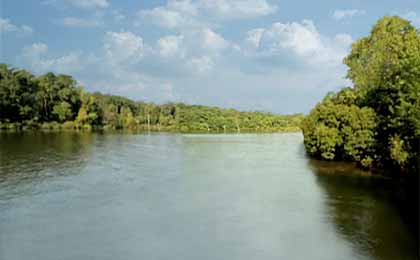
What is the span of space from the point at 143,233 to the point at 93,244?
1.76 metres

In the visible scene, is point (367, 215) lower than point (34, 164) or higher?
lower

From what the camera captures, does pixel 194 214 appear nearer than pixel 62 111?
Yes

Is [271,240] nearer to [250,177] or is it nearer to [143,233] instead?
[143,233]

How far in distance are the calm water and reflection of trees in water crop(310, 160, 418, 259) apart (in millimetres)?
39

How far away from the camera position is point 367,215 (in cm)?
1493

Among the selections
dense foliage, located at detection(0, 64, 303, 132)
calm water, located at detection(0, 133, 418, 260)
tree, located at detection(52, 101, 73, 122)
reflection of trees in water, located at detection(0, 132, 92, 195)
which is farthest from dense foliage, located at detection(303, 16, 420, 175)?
tree, located at detection(52, 101, 73, 122)

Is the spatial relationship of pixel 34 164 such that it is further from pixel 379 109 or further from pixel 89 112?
pixel 89 112

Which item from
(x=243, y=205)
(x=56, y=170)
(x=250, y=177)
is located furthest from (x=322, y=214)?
(x=56, y=170)

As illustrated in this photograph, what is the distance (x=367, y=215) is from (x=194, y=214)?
7.17m

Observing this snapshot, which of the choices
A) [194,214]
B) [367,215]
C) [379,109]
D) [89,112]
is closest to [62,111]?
[89,112]

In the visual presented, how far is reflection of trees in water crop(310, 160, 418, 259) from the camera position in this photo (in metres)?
11.4

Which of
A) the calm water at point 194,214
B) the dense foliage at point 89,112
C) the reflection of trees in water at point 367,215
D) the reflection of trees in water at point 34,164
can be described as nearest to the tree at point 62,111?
the dense foliage at point 89,112

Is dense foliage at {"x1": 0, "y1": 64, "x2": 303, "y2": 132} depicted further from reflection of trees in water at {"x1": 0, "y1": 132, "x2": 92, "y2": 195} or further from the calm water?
the calm water

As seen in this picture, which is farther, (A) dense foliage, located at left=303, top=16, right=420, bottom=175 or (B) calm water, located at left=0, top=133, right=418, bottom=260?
(A) dense foliage, located at left=303, top=16, right=420, bottom=175
